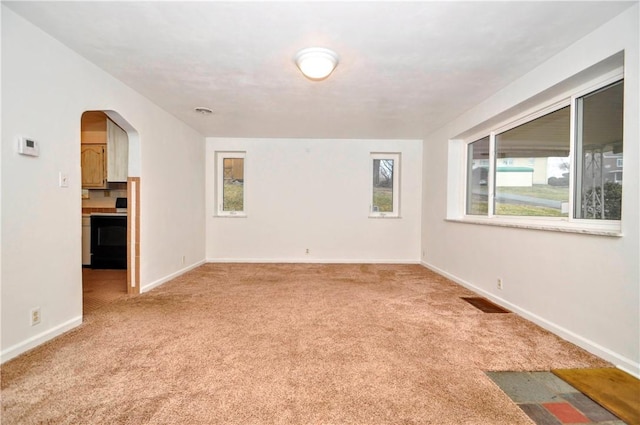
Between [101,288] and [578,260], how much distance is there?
5067 millimetres

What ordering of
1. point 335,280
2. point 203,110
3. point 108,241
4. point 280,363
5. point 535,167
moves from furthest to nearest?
1. point 108,241
2. point 335,280
3. point 203,110
4. point 535,167
5. point 280,363

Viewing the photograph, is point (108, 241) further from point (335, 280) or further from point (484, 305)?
point (484, 305)

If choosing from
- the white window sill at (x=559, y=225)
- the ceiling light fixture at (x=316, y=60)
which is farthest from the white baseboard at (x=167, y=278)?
the white window sill at (x=559, y=225)

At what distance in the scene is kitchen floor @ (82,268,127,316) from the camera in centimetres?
312

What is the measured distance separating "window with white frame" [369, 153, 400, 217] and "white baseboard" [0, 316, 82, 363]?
4.61 meters

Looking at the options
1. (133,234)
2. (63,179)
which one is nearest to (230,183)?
(133,234)

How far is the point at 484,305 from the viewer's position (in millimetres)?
3199

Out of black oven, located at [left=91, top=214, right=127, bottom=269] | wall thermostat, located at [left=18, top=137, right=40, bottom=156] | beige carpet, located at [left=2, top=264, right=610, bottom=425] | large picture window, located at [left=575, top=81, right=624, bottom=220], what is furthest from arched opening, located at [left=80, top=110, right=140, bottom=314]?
large picture window, located at [left=575, top=81, right=624, bottom=220]

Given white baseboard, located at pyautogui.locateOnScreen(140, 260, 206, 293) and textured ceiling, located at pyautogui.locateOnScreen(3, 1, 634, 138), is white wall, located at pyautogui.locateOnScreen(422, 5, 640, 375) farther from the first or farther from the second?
white baseboard, located at pyautogui.locateOnScreen(140, 260, 206, 293)

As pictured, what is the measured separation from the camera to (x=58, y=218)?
2.35m

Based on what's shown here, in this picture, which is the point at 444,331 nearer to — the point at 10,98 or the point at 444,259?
the point at 444,259

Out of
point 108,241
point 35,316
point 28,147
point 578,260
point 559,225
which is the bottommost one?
point 35,316

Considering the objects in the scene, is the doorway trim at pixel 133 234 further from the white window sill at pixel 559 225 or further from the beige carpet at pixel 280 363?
the white window sill at pixel 559 225

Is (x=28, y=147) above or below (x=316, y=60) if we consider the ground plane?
below
